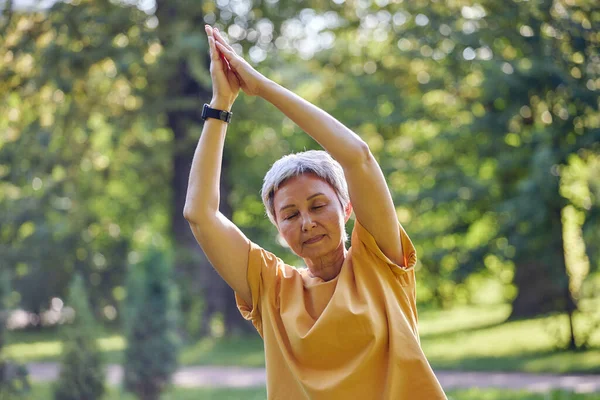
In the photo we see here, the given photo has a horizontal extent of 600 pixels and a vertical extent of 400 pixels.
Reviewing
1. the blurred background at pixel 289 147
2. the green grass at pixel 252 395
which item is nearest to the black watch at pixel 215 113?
the blurred background at pixel 289 147

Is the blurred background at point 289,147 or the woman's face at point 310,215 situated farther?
the blurred background at point 289,147

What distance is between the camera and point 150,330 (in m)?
9.00

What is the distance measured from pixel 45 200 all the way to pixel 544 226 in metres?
7.71

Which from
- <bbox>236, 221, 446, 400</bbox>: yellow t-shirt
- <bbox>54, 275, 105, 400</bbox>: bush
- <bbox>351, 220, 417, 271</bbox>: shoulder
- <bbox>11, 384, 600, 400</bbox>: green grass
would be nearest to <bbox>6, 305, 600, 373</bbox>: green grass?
<bbox>54, 275, 105, 400</bbox>: bush

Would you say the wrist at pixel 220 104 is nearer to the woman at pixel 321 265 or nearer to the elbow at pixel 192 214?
the woman at pixel 321 265

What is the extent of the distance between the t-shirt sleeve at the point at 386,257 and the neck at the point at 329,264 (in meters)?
0.08

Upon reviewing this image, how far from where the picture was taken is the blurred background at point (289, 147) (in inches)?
347

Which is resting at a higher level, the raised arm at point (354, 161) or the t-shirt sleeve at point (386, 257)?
the raised arm at point (354, 161)

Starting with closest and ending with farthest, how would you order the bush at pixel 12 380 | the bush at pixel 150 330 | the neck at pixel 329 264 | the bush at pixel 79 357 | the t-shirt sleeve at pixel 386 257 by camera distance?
the t-shirt sleeve at pixel 386 257, the neck at pixel 329 264, the bush at pixel 12 380, the bush at pixel 79 357, the bush at pixel 150 330

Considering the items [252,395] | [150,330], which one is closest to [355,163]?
[150,330]

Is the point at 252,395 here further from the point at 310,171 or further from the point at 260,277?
the point at 310,171

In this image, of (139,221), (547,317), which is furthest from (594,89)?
(139,221)

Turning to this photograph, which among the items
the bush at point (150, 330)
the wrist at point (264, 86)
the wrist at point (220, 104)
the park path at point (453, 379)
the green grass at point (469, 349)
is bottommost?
the green grass at point (469, 349)

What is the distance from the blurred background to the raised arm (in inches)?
208
